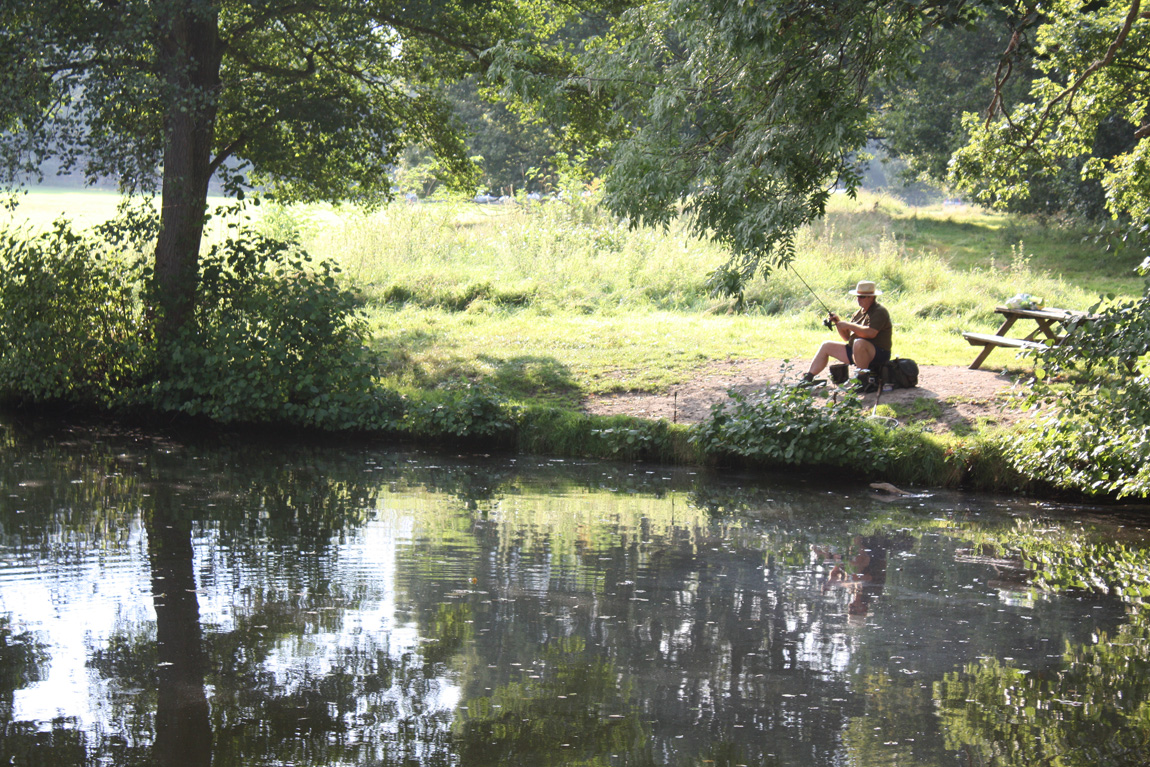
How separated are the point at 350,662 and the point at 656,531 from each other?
12.1 ft

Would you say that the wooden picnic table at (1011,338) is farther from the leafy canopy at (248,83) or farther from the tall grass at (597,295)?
the leafy canopy at (248,83)

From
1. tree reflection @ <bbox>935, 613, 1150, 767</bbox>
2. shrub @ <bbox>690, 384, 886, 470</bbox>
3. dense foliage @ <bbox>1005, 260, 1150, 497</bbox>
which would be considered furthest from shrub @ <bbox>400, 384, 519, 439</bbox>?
tree reflection @ <bbox>935, 613, 1150, 767</bbox>

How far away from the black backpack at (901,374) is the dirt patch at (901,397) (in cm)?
10

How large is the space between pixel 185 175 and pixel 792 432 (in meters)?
7.99

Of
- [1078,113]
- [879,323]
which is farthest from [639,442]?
[1078,113]

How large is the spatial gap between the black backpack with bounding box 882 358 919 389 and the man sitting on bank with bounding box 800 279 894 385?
0.11 m

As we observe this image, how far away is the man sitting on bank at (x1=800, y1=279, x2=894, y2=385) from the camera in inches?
488

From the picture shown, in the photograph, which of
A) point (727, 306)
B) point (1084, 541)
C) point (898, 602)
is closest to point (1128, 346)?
point (1084, 541)

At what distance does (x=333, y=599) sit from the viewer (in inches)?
275

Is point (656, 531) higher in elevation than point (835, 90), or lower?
lower

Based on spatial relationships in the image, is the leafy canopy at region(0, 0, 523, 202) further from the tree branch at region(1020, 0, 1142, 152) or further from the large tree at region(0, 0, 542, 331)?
the tree branch at region(1020, 0, 1142, 152)

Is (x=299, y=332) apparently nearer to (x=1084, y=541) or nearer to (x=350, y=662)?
(x=350, y=662)

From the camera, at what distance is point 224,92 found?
14.1 m

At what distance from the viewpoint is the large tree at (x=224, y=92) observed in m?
11.8
